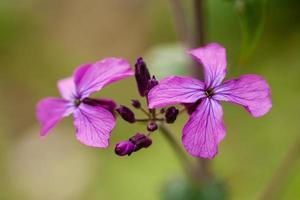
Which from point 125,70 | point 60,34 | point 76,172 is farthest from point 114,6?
point 125,70

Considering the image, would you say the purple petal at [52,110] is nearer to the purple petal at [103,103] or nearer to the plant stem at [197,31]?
the purple petal at [103,103]

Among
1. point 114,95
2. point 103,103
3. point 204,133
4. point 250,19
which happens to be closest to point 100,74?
point 103,103

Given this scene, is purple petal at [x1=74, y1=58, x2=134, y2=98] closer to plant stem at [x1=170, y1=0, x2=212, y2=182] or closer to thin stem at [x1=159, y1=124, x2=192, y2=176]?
thin stem at [x1=159, y1=124, x2=192, y2=176]

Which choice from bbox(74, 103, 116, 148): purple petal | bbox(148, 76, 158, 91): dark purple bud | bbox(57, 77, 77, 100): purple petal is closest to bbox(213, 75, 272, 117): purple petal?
bbox(148, 76, 158, 91): dark purple bud

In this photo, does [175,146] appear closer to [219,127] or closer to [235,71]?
[219,127]

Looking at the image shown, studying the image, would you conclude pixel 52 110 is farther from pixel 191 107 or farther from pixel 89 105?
pixel 191 107

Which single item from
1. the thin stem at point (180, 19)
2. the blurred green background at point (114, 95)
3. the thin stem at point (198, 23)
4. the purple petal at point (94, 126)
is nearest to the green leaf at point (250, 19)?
the thin stem at point (198, 23)
